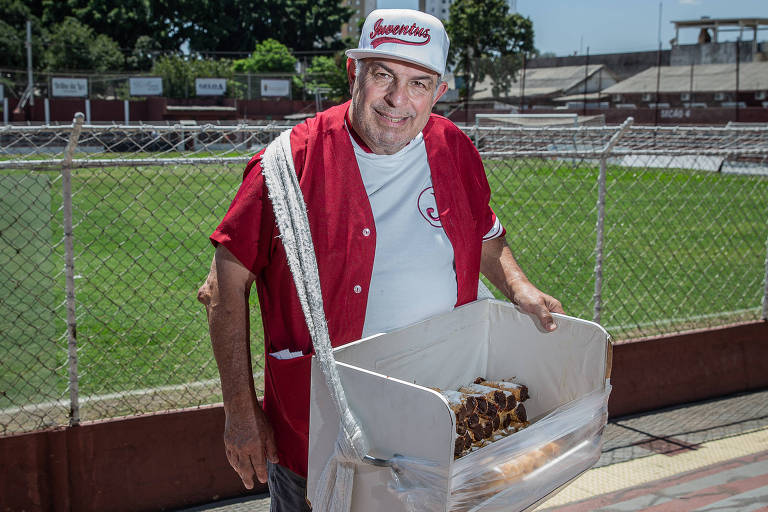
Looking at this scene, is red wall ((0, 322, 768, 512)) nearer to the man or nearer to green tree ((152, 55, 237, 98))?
the man

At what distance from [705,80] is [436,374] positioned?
1509 inches

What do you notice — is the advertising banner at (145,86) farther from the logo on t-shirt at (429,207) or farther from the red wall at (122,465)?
the logo on t-shirt at (429,207)

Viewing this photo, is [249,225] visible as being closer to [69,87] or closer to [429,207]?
[429,207]

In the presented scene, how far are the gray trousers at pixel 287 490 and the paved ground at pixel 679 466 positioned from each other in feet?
5.90

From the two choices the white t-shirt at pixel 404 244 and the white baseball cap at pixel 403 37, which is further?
the white t-shirt at pixel 404 244

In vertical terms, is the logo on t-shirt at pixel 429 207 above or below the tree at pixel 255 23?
below

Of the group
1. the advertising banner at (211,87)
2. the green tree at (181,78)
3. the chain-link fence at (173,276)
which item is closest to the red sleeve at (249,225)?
the chain-link fence at (173,276)

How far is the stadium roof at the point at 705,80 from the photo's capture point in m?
34.1

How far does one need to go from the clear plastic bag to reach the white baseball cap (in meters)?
0.92

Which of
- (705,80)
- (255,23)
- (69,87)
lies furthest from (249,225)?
(255,23)

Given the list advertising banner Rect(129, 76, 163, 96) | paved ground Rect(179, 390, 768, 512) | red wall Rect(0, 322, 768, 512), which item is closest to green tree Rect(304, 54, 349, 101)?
advertising banner Rect(129, 76, 163, 96)

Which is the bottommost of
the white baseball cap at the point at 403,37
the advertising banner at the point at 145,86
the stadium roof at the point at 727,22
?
the white baseball cap at the point at 403,37

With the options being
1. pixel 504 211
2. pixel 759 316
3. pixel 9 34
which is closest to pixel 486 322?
pixel 759 316

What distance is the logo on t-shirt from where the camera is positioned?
6.42 ft
